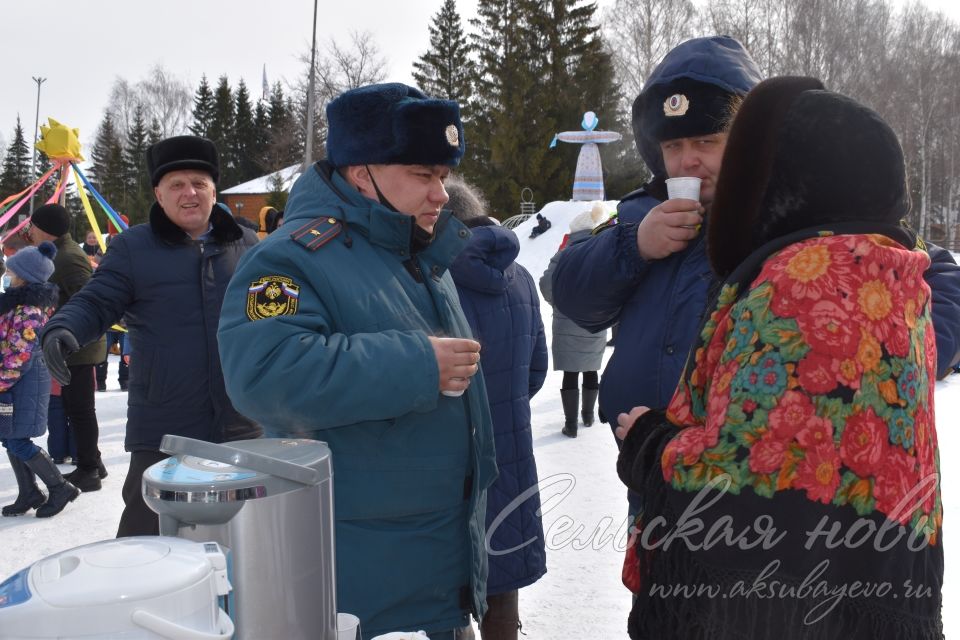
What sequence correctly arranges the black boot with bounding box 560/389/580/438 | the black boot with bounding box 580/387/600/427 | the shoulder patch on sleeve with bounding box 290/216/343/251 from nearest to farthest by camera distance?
the shoulder patch on sleeve with bounding box 290/216/343/251
the black boot with bounding box 560/389/580/438
the black boot with bounding box 580/387/600/427

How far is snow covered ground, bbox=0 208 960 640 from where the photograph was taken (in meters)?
3.50

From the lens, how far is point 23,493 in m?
4.92

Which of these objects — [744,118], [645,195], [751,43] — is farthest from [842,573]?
[751,43]

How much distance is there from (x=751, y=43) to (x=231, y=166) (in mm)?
33912

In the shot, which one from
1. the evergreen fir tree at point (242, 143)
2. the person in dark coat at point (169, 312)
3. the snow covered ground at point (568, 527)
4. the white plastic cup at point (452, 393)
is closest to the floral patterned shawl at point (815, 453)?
the white plastic cup at point (452, 393)

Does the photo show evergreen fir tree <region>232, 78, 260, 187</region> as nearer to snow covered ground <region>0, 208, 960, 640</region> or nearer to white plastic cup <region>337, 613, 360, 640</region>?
snow covered ground <region>0, 208, 960, 640</region>

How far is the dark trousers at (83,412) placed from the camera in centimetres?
536

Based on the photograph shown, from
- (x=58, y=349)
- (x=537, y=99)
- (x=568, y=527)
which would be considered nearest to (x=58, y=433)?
(x=58, y=349)

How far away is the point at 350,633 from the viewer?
1330mm

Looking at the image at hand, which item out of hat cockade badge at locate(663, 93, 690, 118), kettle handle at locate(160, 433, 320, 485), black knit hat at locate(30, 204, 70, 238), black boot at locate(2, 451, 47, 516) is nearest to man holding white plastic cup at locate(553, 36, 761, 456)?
hat cockade badge at locate(663, 93, 690, 118)

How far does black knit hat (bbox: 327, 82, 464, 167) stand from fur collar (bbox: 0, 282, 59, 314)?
148 inches

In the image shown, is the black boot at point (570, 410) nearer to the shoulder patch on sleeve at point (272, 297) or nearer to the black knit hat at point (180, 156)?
the black knit hat at point (180, 156)

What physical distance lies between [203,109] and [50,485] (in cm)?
5503

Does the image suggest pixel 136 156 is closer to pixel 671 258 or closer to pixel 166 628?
pixel 671 258
